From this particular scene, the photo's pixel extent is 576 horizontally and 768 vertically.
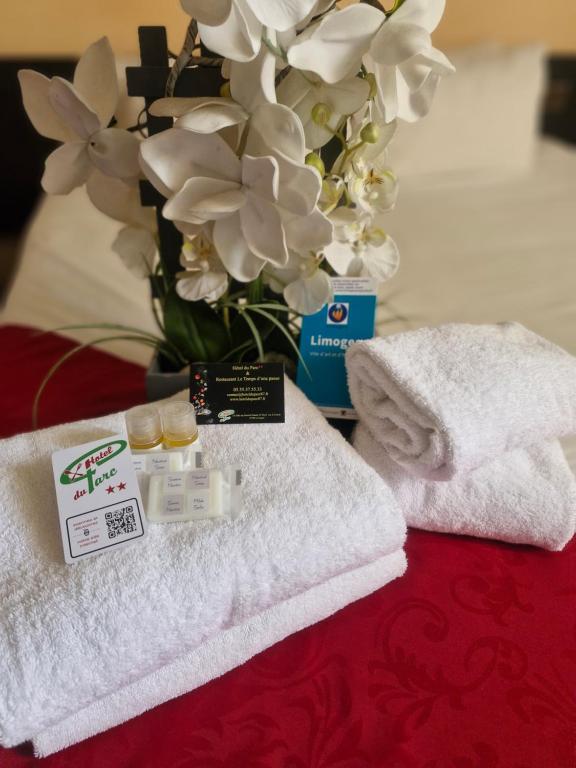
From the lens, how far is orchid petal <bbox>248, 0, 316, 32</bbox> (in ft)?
1.66

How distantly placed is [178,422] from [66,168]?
1.06 ft

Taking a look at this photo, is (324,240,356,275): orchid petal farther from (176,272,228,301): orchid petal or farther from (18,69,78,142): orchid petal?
(18,69,78,142): orchid petal

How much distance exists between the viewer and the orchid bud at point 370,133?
63cm

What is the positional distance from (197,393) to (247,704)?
0.35 meters

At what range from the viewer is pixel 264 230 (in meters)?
0.60

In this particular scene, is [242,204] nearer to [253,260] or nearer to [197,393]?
[253,260]

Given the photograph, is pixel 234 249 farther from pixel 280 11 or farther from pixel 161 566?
pixel 161 566

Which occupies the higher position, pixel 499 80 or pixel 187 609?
pixel 499 80

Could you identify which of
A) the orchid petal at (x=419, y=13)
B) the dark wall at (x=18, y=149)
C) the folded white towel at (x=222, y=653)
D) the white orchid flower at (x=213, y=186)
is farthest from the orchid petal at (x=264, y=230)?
the dark wall at (x=18, y=149)

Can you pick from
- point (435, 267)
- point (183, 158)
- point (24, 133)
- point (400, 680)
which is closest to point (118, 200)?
point (183, 158)

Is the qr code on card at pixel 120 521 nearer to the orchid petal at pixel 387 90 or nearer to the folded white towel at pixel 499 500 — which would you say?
the folded white towel at pixel 499 500

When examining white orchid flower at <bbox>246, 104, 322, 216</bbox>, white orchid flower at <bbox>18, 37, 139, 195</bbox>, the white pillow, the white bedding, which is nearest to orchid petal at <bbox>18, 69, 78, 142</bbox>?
white orchid flower at <bbox>18, 37, 139, 195</bbox>

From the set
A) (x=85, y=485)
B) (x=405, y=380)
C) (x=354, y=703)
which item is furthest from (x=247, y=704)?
(x=405, y=380)

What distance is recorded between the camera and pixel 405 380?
2.20 feet
